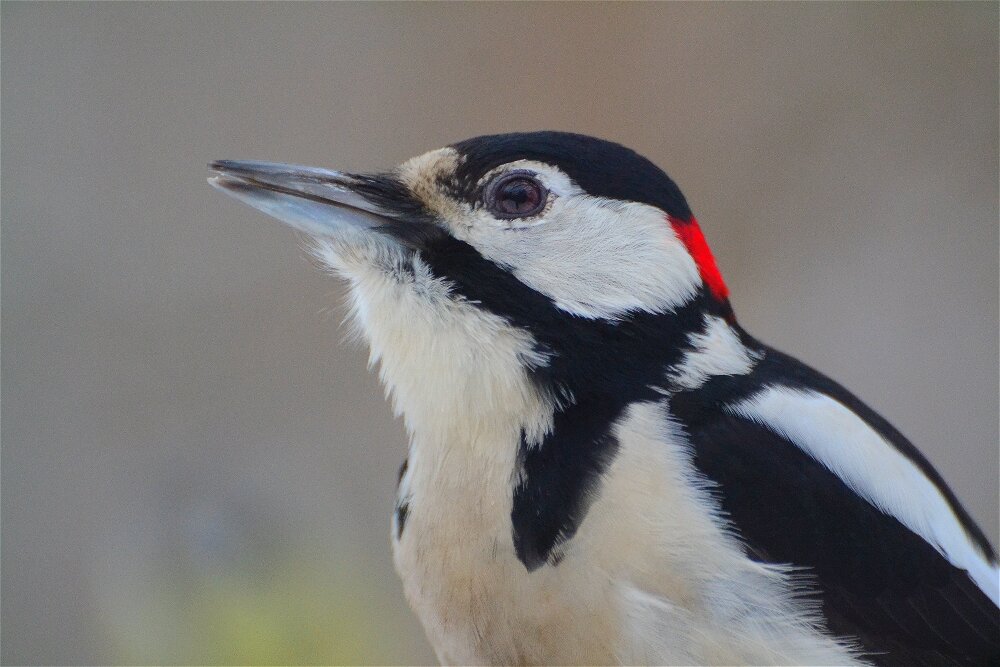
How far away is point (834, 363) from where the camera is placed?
3.38 m

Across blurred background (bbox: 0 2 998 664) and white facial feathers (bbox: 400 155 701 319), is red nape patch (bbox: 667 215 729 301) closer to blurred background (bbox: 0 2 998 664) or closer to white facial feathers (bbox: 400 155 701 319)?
white facial feathers (bbox: 400 155 701 319)

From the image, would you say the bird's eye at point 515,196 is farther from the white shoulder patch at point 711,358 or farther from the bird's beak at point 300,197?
the white shoulder patch at point 711,358

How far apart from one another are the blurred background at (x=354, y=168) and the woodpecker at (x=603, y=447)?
1.85 meters

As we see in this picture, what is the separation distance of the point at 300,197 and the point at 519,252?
282 millimetres

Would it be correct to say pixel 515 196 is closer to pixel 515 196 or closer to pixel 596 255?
pixel 515 196

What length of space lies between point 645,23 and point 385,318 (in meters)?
2.49

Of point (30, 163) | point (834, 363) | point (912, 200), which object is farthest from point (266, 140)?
point (912, 200)

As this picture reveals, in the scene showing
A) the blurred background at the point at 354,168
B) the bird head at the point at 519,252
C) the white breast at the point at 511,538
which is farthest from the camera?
the blurred background at the point at 354,168

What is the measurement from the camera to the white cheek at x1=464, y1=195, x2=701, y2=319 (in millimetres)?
1160

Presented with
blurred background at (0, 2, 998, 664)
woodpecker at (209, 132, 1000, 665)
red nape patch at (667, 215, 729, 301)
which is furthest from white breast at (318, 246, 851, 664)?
blurred background at (0, 2, 998, 664)

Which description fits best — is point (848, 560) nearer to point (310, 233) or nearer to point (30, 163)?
point (310, 233)

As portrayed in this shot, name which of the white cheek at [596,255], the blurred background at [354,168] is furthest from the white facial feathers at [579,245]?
the blurred background at [354,168]

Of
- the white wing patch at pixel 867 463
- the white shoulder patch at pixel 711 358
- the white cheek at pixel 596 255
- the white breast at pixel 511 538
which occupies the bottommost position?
the white breast at pixel 511 538

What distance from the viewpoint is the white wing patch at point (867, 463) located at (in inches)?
45.3
